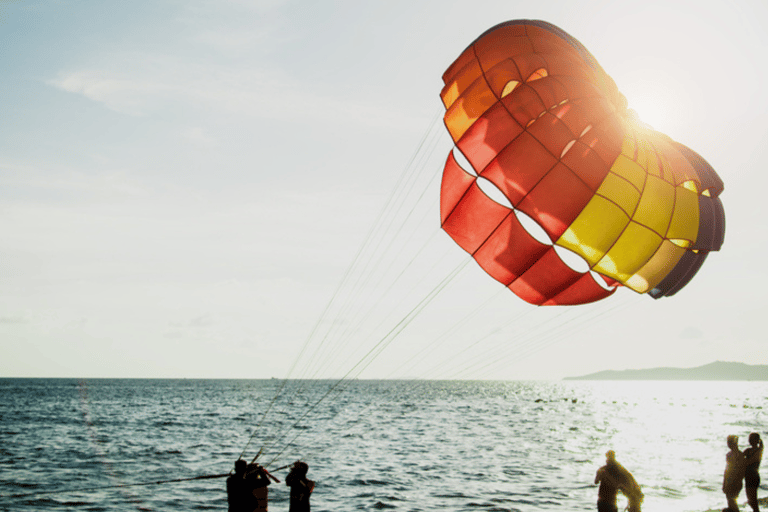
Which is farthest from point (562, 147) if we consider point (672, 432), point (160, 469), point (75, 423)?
point (75, 423)

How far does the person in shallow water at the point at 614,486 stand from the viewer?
9969mm

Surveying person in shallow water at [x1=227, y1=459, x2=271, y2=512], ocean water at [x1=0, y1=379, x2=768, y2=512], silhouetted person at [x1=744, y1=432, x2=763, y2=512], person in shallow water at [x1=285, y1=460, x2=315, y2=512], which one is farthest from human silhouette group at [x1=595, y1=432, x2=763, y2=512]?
ocean water at [x1=0, y1=379, x2=768, y2=512]

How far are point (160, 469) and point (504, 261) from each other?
2034 centimetres

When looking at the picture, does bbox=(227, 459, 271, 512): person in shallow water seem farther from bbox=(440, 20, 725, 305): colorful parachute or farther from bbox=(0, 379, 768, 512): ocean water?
bbox=(440, 20, 725, 305): colorful parachute

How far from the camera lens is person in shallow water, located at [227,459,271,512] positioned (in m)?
8.41

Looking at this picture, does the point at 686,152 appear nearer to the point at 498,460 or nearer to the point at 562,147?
the point at 562,147

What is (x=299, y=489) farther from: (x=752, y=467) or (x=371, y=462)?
(x=371, y=462)

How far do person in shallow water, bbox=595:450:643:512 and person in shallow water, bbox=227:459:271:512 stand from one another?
5.68 m

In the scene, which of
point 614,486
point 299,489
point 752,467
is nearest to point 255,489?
point 299,489

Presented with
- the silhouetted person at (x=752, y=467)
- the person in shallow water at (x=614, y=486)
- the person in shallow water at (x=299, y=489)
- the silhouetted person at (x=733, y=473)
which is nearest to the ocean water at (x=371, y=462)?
the person in shallow water at (x=299, y=489)

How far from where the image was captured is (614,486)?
10.1m

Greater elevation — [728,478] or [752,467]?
[752,467]

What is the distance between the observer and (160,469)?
2448 cm

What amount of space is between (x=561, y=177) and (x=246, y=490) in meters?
6.78
